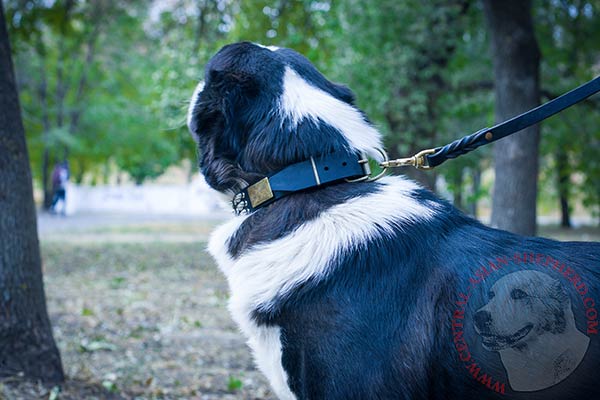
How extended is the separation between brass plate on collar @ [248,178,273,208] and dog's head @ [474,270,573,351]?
81 centimetres

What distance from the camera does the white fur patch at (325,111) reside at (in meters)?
2.23

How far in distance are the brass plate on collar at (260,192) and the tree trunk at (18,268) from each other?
90.5 inches

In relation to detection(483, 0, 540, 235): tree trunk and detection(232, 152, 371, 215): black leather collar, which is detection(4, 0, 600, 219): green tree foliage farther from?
detection(232, 152, 371, 215): black leather collar

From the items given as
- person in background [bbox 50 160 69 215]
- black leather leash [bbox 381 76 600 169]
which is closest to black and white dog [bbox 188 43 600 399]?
black leather leash [bbox 381 76 600 169]

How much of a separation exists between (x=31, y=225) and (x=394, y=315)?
9.48 ft

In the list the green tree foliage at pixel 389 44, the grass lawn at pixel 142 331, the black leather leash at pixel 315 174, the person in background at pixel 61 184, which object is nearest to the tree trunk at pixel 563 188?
the green tree foliage at pixel 389 44

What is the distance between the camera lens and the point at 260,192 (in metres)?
2.23

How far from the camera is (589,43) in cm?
1176

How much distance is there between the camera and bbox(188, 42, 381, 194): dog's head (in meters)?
2.21

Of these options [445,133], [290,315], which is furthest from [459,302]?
[445,133]

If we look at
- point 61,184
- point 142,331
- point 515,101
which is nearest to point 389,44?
point 515,101

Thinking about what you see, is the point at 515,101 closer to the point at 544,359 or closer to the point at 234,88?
the point at 234,88

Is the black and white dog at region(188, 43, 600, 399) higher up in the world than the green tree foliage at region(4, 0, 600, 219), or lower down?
lower down

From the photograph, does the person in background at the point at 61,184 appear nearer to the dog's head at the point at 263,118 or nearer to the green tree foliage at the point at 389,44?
the green tree foliage at the point at 389,44
